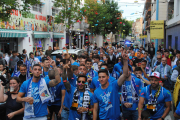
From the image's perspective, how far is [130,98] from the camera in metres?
5.82

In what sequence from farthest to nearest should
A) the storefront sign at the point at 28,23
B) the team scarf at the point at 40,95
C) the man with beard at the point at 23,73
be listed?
1. the storefront sign at the point at 28,23
2. the man with beard at the point at 23,73
3. the team scarf at the point at 40,95

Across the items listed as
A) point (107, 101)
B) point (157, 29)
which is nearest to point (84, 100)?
point (107, 101)

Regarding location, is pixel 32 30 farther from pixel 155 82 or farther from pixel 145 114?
pixel 145 114

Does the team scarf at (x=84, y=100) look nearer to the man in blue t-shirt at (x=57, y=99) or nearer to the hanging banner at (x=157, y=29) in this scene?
the man in blue t-shirt at (x=57, y=99)

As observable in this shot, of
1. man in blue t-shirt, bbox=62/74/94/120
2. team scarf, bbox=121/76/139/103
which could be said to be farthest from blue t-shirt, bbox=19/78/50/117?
team scarf, bbox=121/76/139/103

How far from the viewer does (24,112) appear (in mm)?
4902

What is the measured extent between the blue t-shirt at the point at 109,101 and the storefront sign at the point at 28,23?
13181mm

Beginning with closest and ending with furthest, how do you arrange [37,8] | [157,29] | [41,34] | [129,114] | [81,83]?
[81,83], [129,114], [157,29], [41,34], [37,8]

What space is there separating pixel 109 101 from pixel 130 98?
1261 mm

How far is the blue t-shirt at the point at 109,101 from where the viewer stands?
4684 millimetres

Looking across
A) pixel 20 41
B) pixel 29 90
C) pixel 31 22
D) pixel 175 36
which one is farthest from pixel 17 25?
pixel 29 90

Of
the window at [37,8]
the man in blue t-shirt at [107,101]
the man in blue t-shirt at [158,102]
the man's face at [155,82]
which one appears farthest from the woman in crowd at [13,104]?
the window at [37,8]

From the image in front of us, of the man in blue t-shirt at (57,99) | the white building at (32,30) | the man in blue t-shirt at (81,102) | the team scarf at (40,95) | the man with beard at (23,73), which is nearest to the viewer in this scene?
the team scarf at (40,95)

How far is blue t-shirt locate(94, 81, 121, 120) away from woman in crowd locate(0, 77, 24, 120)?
1.62m
